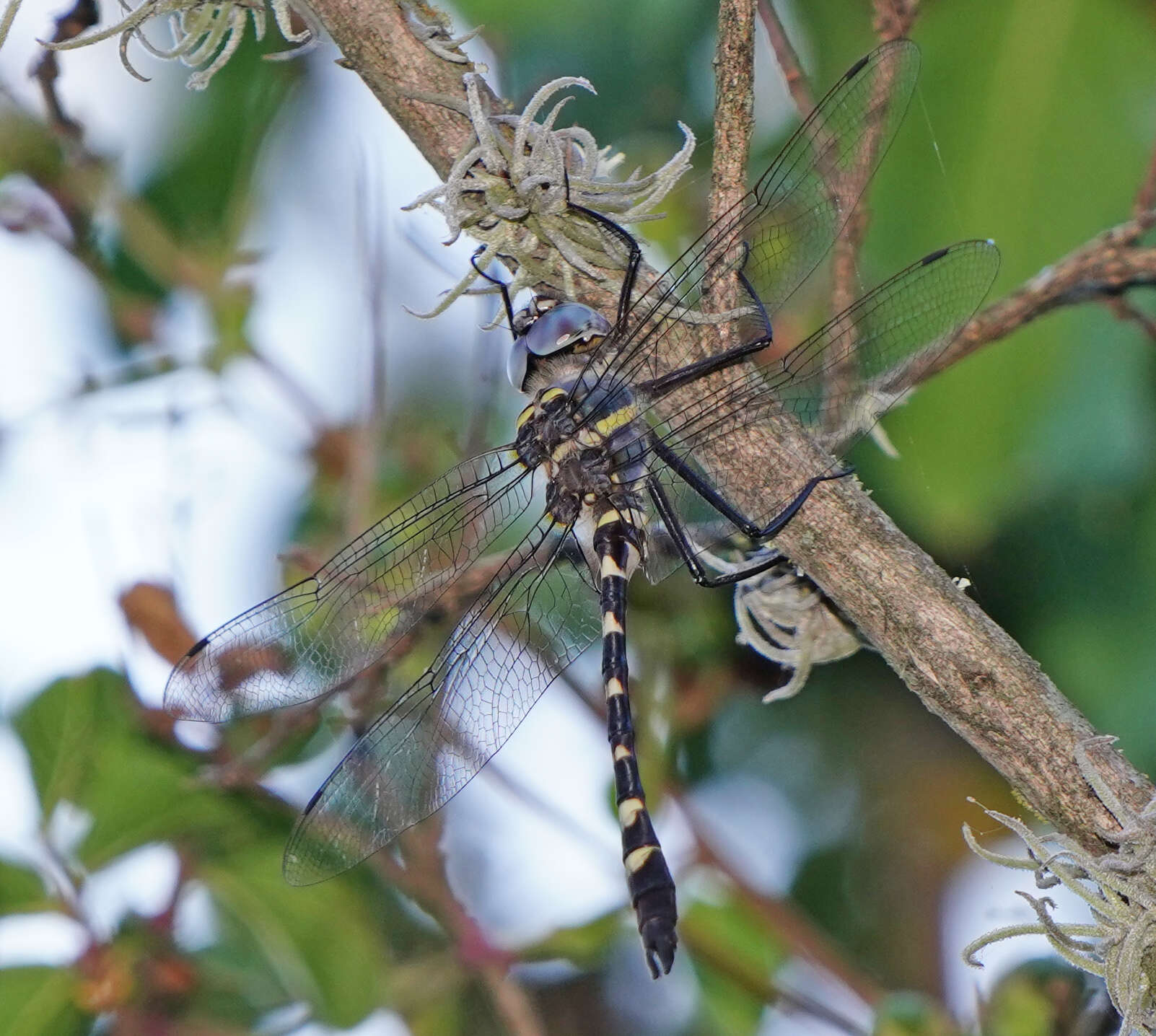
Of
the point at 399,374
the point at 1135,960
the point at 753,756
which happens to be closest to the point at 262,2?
the point at 1135,960

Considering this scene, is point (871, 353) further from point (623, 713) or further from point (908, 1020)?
point (908, 1020)

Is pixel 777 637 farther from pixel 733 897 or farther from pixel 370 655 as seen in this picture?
pixel 733 897

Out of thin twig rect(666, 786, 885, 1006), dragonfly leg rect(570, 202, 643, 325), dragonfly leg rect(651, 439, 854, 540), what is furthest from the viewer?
thin twig rect(666, 786, 885, 1006)

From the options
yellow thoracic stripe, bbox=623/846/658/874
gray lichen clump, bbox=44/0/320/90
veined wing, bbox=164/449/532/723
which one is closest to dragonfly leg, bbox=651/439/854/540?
veined wing, bbox=164/449/532/723

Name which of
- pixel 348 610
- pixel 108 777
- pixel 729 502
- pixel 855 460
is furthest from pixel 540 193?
pixel 108 777

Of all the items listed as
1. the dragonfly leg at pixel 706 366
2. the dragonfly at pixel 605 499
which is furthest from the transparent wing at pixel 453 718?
the dragonfly leg at pixel 706 366

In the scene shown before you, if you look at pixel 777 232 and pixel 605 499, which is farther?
pixel 605 499

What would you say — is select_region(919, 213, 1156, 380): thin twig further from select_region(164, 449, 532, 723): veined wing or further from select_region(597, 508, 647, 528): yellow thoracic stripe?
select_region(164, 449, 532, 723): veined wing
